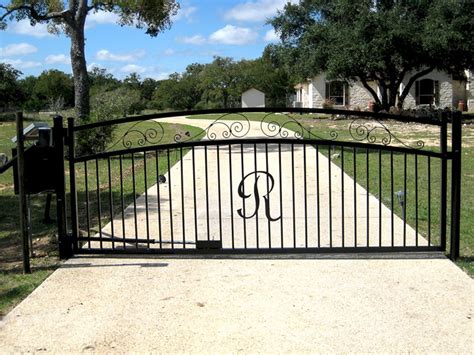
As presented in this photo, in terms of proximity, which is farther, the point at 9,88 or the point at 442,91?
the point at 9,88

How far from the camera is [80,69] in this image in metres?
18.0

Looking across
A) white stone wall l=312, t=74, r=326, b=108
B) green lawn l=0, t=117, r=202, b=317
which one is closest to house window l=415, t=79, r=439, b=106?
white stone wall l=312, t=74, r=326, b=108

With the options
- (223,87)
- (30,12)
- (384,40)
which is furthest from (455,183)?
(223,87)

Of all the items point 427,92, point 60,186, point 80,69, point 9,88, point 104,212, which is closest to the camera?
point 60,186

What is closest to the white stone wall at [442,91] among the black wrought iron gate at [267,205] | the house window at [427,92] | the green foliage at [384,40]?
the house window at [427,92]

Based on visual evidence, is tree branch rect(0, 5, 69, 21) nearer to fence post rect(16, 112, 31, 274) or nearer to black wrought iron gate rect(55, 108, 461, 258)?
black wrought iron gate rect(55, 108, 461, 258)

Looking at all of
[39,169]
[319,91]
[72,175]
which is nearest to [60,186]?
[72,175]

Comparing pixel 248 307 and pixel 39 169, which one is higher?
pixel 39 169

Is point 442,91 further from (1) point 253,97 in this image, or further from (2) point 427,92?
(1) point 253,97

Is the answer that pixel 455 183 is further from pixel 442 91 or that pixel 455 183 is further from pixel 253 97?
pixel 253 97

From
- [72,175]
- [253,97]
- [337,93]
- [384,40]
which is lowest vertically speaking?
[72,175]

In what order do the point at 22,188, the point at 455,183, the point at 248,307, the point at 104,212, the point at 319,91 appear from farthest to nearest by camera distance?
1. the point at 319,91
2. the point at 104,212
3. the point at 455,183
4. the point at 22,188
5. the point at 248,307

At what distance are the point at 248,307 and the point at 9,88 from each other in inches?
2039

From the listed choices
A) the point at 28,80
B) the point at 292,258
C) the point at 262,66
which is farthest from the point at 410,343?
the point at 28,80
